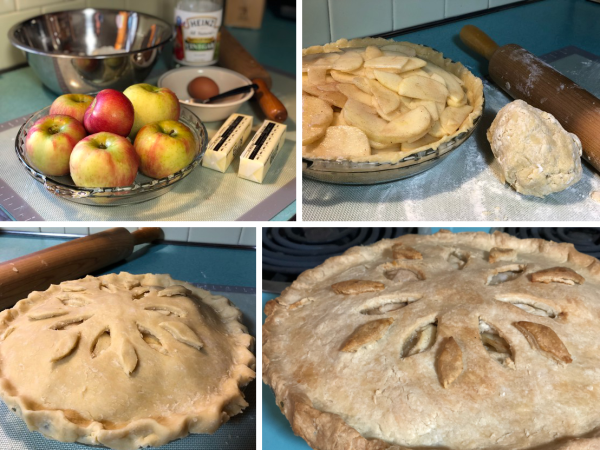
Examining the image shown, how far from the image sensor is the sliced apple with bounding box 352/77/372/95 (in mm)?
1591

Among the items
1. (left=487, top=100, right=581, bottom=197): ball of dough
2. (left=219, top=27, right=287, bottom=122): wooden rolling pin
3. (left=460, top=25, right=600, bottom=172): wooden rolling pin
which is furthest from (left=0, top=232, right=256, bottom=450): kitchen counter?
(left=460, top=25, right=600, bottom=172): wooden rolling pin

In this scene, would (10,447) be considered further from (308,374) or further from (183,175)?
(183,175)

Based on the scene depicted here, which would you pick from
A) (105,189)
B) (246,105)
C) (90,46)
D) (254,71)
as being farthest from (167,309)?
(90,46)

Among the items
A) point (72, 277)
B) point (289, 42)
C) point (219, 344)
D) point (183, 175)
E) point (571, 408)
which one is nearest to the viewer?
point (571, 408)

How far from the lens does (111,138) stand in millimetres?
1617

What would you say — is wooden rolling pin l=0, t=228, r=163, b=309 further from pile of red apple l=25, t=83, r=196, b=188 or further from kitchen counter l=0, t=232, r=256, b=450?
pile of red apple l=25, t=83, r=196, b=188

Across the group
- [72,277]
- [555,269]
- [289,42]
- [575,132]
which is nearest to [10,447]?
[72,277]

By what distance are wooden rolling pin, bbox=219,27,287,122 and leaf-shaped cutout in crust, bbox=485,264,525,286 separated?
972 mm

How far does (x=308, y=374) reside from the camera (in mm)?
1268

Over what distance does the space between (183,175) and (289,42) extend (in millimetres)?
1410

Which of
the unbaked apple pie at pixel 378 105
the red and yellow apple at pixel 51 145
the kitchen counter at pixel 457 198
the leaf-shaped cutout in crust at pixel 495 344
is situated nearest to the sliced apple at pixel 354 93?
the unbaked apple pie at pixel 378 105

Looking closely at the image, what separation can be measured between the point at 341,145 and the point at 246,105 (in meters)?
0.87

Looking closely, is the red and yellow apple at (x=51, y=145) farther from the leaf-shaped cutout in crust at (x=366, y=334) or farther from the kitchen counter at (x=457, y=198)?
the leaf-shaped cutout in crust at (x=366, y=334)

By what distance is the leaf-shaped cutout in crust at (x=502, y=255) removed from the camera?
1557 millimetres
